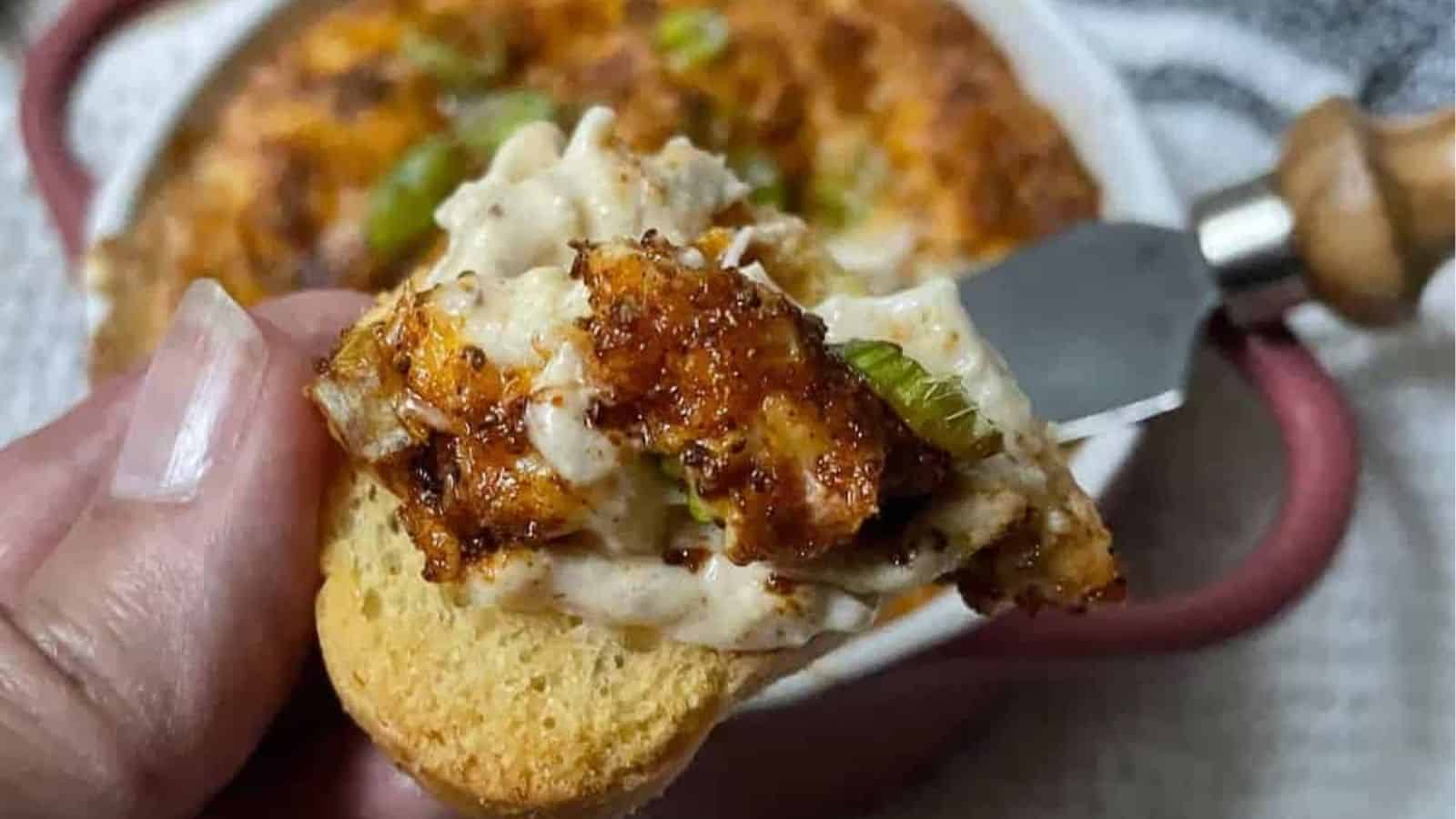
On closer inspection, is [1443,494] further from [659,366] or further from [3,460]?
[3,460]

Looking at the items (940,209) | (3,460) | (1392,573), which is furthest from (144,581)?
(1392,573)

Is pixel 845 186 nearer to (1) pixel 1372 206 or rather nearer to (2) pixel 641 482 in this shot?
(1) pixel 1372 206

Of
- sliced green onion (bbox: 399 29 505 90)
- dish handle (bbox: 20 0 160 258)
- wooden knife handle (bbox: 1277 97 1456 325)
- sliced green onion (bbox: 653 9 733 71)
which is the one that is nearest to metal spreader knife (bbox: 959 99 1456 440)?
wooden knife handle (bbox: 1277 97 1456 325)

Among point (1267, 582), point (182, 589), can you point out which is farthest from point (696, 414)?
point (1267, 582)

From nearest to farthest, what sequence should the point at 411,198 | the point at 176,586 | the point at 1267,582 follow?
the point at 176,586
the point at 1267,582
the point at 411,198

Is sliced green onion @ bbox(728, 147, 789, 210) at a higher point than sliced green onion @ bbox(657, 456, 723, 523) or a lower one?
lower

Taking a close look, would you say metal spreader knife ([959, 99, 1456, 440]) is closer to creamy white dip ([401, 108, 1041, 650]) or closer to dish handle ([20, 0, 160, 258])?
creamy white dip ([401, 108, 1041, 650])
